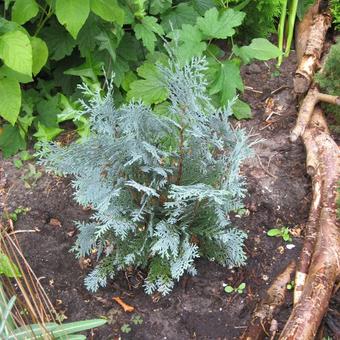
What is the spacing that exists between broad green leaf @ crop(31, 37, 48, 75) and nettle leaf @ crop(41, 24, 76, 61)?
233 mm

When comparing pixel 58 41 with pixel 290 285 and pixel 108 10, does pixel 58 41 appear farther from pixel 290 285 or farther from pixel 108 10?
pixel 290 285

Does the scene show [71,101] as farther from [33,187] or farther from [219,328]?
[219,328]

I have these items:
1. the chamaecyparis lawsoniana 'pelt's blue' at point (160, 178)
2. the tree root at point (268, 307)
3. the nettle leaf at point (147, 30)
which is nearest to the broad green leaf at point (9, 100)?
the chamaecyparis lawsoniana 'pelt's blue' at point (160, 178)

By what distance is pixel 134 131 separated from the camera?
2.29m

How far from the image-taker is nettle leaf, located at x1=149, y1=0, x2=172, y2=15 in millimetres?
3133

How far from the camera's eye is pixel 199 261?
2.68 meters

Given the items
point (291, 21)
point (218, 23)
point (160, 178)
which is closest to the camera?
point (160, 178)

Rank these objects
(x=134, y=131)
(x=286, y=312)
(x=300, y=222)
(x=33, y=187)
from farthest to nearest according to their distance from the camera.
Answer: (x=33, y=187)
(x=300, y=222)
(x=286, y=312)
(x=134, y=131)

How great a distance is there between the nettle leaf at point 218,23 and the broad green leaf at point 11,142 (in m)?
1.25

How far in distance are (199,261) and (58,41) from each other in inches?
59.6

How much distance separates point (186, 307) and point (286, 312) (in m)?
0.46

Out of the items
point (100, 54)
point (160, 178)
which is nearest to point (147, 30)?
point (100, 54)

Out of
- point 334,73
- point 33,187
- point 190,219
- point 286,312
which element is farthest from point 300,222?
point 33,187

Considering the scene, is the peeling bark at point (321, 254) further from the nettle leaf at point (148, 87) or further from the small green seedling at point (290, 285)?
the nettle leaf at point (148, 87)
